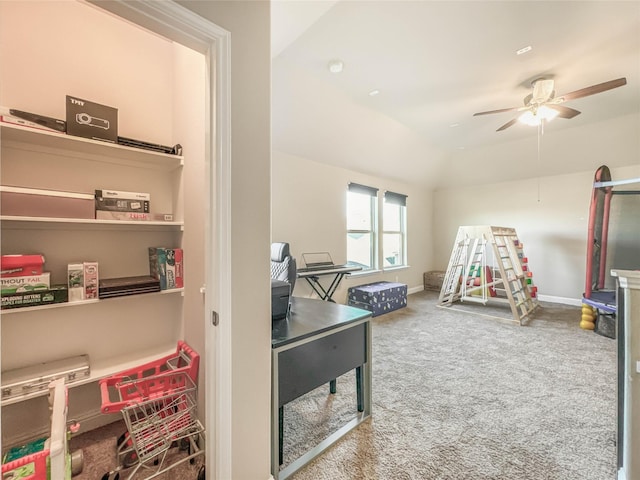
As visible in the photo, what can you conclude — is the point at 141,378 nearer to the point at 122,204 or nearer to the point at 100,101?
the point at 122,204

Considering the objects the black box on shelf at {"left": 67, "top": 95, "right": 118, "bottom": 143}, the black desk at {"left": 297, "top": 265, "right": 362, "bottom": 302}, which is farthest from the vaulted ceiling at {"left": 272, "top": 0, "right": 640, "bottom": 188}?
the black desk at {"left": 297, "top": 265, "right": 362, "bottom": 302}

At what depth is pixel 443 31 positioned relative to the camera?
7.53ft

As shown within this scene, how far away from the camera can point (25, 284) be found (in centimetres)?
141

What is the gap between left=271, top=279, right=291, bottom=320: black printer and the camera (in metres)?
1.57

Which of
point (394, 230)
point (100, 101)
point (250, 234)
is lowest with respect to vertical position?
point (250, 234)

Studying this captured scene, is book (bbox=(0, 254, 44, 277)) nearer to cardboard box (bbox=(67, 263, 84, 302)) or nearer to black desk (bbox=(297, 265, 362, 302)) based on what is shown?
cardboard box (bbox=(67, 263, 84, 302))

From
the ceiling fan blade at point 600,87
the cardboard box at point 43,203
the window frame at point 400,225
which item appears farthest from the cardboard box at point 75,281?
Answer: the window frame at point 400,225

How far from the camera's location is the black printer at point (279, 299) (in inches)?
62.0

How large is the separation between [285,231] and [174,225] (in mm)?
2023

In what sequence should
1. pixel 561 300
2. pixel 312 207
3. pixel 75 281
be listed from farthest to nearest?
pixel 561 300
pixel 312 207
pixel 75 281

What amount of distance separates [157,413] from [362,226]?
426 cm

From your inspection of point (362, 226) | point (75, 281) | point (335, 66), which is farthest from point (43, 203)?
point (362, 226)

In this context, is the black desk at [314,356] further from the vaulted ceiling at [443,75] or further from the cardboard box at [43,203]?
the vaulted ceiling at [443,75]

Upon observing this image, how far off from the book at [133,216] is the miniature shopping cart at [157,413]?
851mm
